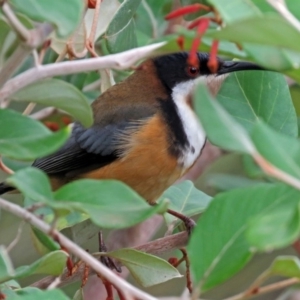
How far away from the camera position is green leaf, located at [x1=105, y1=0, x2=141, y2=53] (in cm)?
174

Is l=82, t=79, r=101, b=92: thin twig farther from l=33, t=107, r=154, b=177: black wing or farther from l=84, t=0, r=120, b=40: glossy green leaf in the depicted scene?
l=84, t=0, r=120, b=40: glossy green leaf

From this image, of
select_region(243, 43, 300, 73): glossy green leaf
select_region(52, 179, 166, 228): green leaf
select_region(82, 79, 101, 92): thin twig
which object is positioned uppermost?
select_region(243, 43, 300, 73): glossy green leaf

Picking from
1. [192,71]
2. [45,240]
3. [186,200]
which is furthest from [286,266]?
[192,71]

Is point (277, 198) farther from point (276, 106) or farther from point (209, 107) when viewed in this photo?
point (276, 106)

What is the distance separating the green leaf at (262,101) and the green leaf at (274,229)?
2.19 ft

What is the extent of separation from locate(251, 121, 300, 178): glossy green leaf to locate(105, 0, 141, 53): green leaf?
91 cm

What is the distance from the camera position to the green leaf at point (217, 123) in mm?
877

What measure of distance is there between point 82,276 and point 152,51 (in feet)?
2.68

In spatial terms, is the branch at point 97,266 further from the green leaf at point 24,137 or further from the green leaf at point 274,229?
the green leaf at point 274,229

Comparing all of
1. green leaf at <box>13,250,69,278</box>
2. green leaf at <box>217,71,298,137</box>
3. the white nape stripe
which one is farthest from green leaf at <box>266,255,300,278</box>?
the white nape stripe

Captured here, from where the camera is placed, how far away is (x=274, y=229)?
0.89m

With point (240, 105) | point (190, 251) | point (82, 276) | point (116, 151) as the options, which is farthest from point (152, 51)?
point (116, 151)

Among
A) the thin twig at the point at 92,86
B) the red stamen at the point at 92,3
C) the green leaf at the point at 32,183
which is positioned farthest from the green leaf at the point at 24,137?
the thin twig at the point at 92,86

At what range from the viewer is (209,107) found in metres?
0.88
